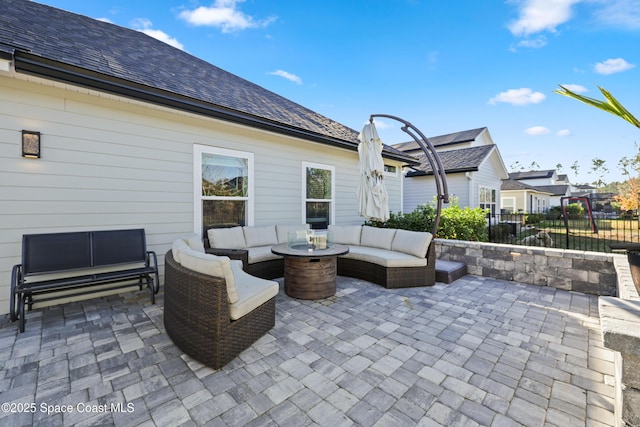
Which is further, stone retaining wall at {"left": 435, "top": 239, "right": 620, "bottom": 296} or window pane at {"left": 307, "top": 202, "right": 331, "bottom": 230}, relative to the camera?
window pane at {"left": 307, "top": 202, "right": 331, "bottom": 230}

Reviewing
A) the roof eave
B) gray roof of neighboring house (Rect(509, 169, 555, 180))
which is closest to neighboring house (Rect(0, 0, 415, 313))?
the roof eave

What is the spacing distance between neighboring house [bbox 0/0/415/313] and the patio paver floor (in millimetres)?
Result: 1551

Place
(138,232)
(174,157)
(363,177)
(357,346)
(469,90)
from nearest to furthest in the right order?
(357,346) < (138,232) < (174,157) < (363,177) < (469,90)

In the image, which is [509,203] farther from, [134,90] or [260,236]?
[134,90]

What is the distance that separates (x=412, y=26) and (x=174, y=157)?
7376mm

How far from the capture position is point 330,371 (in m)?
2.25

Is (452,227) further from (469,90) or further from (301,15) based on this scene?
(469,90)

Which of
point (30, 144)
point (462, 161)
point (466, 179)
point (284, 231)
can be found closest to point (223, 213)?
point (284, 231)

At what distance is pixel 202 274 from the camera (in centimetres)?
232

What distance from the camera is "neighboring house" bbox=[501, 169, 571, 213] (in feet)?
71.4

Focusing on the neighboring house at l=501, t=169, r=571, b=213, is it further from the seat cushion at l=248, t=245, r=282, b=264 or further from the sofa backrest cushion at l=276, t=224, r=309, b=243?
the seat cushion at l=248, t=245, r=282, b=264

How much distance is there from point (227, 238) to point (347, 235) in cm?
243

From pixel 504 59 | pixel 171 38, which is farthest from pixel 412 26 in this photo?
pixel 171 38

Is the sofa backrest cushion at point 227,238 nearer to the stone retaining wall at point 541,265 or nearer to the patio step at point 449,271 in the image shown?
the patio step at point 449,271
